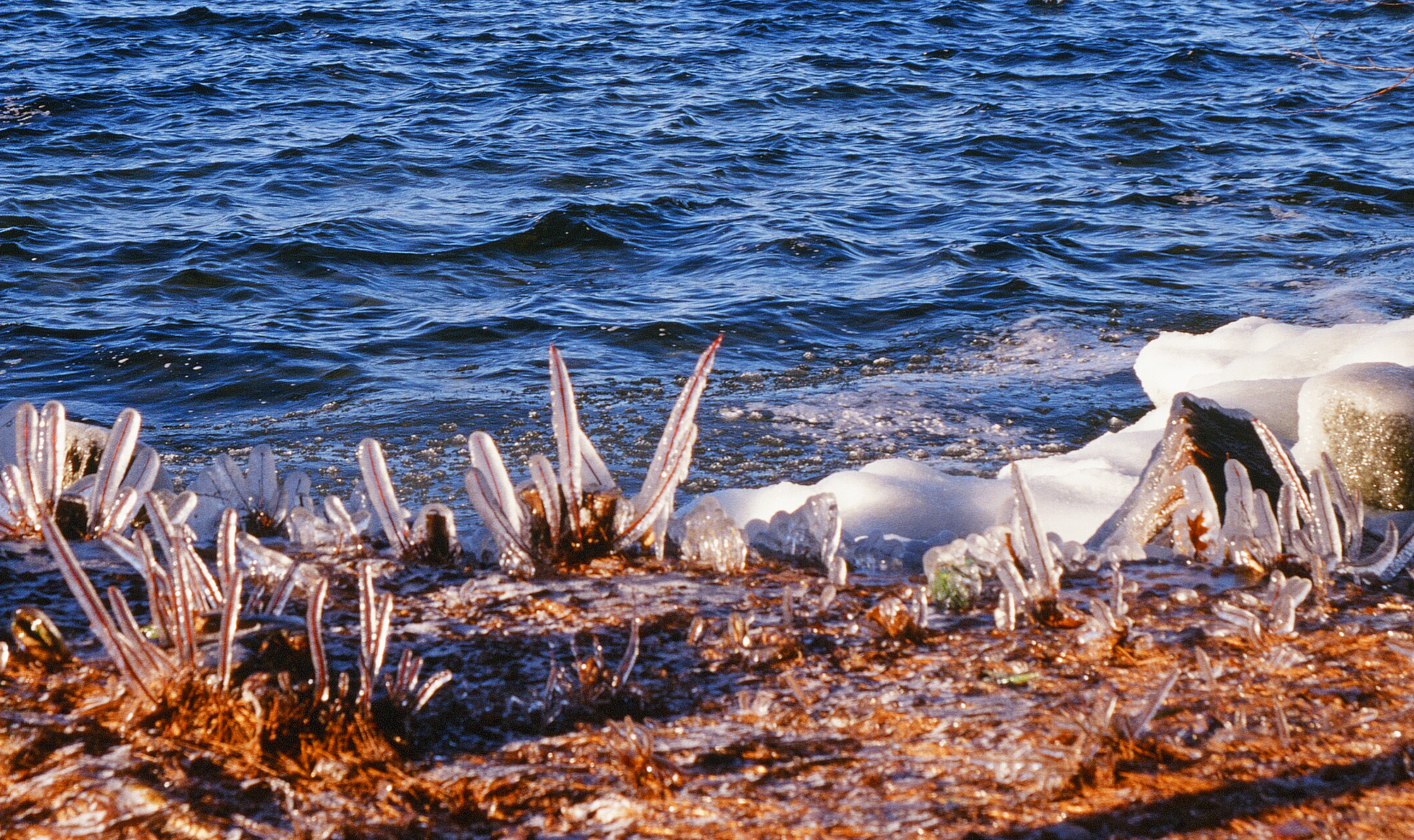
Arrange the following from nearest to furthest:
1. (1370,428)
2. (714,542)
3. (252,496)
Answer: (714,542), (252,496), (1370,428)

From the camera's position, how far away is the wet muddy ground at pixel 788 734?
144 centimetres

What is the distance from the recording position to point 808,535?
2395 mm

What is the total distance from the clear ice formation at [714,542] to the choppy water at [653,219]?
200 centimetres

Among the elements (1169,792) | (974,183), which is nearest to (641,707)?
(1169,792)

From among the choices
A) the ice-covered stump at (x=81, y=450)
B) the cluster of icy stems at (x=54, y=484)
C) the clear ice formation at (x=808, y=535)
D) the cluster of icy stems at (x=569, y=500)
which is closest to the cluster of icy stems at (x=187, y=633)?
the cluster of icy stems at (x=569, y=500)

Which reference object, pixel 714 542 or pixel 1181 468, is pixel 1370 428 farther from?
pixel 714 542

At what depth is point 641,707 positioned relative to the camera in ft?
5.68

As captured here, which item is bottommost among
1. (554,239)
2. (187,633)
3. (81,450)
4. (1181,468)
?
(554,239)

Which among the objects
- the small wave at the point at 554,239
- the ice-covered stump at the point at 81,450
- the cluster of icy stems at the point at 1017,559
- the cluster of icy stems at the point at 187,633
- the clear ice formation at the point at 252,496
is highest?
the cluster of icy stems at the point at 187,633

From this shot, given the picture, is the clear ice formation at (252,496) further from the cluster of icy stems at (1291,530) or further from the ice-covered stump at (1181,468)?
the cluster of icy stems at (1291,530)

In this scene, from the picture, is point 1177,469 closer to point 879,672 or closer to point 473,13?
point 879,672

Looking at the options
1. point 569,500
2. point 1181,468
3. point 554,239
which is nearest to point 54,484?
point 569,500

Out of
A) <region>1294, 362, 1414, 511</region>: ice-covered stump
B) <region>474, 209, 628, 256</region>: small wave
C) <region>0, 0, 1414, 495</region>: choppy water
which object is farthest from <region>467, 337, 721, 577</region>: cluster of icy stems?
<region>474, 209, 628, 256</region>: small wave

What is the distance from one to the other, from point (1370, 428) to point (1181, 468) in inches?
30.4
